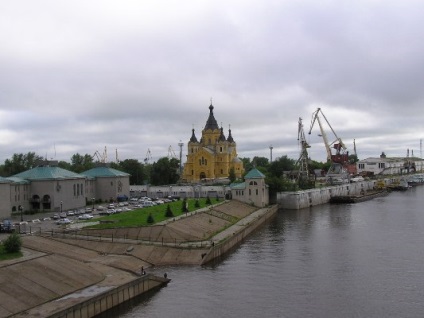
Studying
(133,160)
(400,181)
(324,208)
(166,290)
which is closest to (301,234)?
(166,290)

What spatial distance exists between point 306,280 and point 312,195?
62.1 m

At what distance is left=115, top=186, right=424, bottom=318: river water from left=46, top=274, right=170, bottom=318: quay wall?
0.81 meters

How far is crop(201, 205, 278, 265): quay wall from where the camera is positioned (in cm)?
4269

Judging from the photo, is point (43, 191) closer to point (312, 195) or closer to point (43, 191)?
point (43, 191)

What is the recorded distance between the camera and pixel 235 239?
50.6 meters

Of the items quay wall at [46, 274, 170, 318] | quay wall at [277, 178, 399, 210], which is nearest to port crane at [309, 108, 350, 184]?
quay wall at [277, 178, 399, 210]

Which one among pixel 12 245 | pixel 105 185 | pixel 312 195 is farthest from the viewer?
pixel 312 195

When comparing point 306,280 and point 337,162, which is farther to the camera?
point 337,162

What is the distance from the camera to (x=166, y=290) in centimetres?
3356

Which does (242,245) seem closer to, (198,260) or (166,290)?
(198,260)

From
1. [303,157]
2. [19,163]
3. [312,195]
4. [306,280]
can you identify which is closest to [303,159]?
[303,157]

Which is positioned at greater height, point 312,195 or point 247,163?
point 247,163

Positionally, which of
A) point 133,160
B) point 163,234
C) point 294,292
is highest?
point 133,160

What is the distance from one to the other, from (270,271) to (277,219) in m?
35.7
